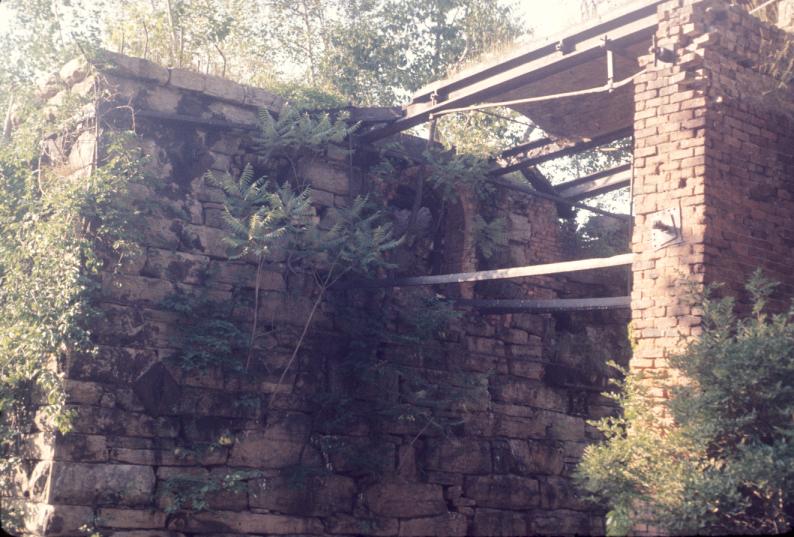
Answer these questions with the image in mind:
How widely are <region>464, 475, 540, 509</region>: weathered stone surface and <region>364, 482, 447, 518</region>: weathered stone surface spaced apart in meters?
0.40

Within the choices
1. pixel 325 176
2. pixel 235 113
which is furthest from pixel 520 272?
pixel 235 113

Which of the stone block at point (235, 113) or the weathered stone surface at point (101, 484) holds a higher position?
the stone block at point (235, 113)

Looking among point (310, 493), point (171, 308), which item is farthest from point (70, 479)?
point (310, 493)

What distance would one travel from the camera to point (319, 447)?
8461mm

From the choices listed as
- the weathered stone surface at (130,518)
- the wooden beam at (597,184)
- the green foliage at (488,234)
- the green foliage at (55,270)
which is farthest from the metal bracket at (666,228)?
the weathered stone surface at (130,518)

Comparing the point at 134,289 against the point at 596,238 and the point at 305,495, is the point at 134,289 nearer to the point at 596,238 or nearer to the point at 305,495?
the point at 305,495

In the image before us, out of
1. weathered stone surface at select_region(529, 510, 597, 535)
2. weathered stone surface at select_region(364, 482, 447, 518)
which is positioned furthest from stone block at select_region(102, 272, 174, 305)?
weathered stone surface at select_region(529, 510, 597, 535)

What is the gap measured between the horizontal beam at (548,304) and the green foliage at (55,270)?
3336 millimetres

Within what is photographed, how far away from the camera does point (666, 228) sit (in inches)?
263

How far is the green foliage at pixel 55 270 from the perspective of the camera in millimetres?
7359

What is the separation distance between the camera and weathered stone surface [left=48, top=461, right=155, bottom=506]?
714 cm

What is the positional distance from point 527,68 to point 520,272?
1.80 m

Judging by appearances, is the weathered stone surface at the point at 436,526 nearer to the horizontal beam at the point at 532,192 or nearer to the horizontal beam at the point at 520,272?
the horizontal beam at the point at 520,272

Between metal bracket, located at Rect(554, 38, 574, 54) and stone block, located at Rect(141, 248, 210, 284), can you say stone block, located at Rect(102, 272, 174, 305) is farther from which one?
metal bracket, located at Rect(554, 38, 574, 54)
